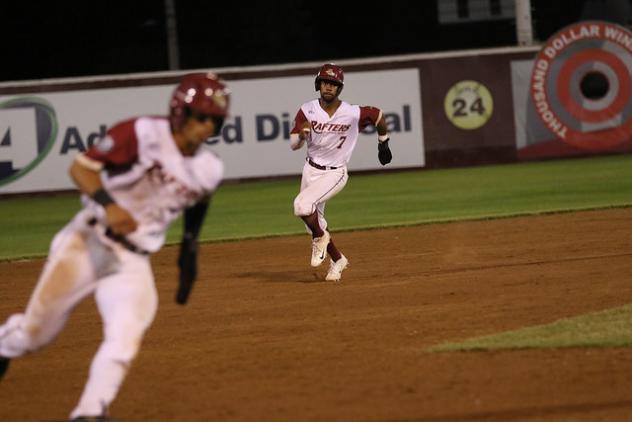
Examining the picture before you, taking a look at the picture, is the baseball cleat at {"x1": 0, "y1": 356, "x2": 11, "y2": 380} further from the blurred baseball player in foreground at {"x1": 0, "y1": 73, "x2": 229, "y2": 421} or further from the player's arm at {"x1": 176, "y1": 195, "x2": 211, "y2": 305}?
the player's arm at {"x1": 176, "y1": 195, "x2": 211, "y2": 305}

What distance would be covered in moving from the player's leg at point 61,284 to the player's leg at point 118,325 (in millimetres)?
124

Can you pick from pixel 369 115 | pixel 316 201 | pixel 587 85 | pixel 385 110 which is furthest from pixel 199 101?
pixel 587 85

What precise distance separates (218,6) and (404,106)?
20148mm

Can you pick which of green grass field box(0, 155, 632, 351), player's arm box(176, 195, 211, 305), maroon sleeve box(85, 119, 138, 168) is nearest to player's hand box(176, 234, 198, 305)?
player's arm box(176, 195, 211, 305)

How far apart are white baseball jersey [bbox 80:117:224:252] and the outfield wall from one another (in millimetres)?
17840

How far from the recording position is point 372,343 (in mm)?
10094

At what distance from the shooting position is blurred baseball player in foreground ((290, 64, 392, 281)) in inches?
540

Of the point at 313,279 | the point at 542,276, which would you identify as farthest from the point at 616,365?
the point at 313,279

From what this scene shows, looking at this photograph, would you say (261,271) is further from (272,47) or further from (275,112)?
(272,47)

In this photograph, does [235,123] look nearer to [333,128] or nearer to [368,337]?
[333,128]

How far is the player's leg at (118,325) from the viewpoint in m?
7.18

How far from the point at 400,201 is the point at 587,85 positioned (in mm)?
6654

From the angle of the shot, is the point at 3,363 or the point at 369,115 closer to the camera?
the point at 3,363

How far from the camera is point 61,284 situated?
7.33m
